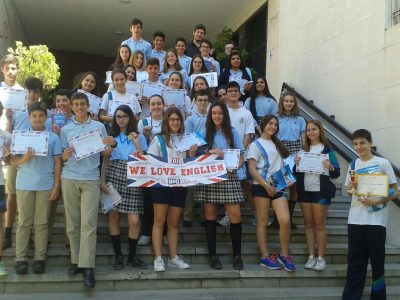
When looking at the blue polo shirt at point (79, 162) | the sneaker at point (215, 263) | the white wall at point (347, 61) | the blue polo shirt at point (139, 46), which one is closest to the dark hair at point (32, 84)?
the blue polo shirt at point (79, 162)

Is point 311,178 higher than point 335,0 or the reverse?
the reverse

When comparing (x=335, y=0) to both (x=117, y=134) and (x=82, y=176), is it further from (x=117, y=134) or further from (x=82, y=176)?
(x=82, y=176)

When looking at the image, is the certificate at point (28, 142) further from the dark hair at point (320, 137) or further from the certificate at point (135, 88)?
the dark hair at point (320, 137)

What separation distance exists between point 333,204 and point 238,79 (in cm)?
261

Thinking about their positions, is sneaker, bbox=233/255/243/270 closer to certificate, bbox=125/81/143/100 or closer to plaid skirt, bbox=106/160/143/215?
plaid skirt, bbox=106/160/143/215

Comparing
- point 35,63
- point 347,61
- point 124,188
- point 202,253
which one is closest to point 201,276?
point 202,253

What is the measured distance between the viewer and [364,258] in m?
4.75

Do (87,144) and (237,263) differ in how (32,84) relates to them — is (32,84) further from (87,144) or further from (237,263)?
(237,263)

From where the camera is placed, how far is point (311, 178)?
537 centimetres

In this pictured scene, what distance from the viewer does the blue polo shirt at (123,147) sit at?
202 inches

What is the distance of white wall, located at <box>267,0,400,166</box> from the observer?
673 cm

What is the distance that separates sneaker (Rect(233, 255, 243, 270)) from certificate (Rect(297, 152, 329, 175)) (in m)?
1.29

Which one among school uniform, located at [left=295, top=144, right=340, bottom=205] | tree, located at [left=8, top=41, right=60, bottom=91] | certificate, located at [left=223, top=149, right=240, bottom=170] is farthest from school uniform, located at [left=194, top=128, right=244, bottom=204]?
tree, located at [left=8, top=41, right=60, bottom=91]

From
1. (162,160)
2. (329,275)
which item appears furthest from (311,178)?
(162,160)
